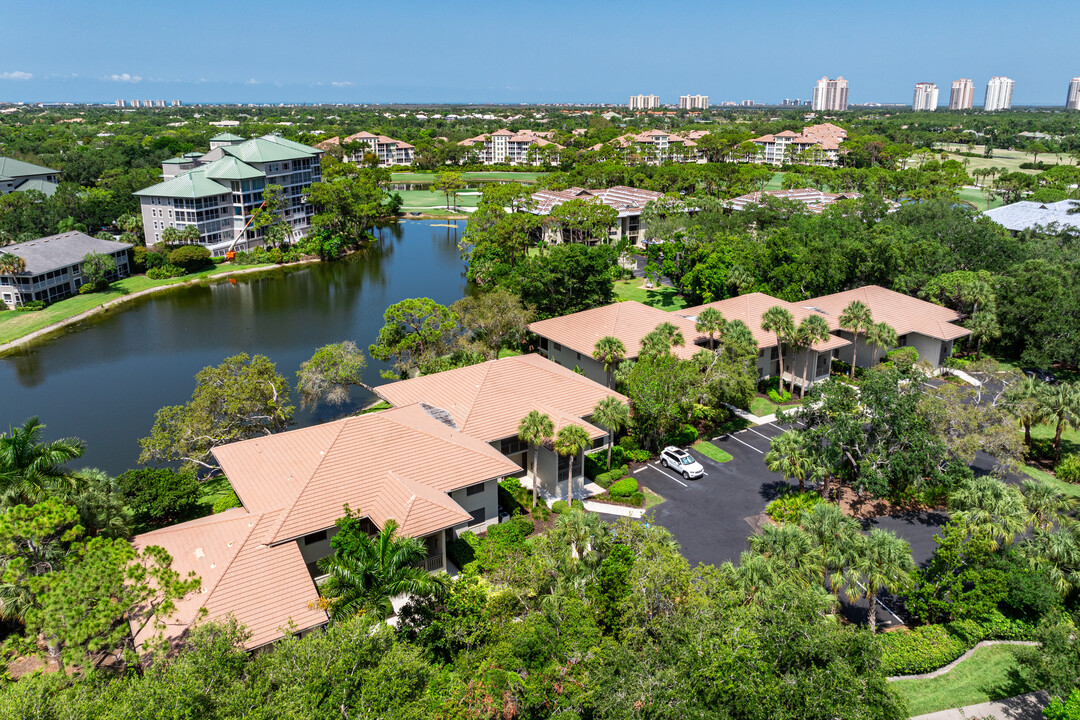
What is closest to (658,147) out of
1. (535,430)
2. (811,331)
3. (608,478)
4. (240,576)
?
(811,331)

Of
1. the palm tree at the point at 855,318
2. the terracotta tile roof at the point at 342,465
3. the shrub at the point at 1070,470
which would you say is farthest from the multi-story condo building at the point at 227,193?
the shrub at the point at 1070,470

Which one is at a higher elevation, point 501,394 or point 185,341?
point 501,394

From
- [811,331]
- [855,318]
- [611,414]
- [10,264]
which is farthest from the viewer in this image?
[10,264]

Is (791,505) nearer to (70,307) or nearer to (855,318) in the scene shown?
(855,318)

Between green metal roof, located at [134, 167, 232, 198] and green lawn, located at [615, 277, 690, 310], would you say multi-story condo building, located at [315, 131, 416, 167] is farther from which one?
green lawn, located at [615, 277, 690, 310]

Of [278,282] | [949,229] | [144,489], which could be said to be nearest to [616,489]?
[144,489]

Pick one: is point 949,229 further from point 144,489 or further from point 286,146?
point 286,146

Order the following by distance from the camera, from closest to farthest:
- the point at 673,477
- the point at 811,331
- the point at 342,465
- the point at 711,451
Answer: the point at 342,465 → the point at 673,477 → the point at 711,451 → the point at 811,331

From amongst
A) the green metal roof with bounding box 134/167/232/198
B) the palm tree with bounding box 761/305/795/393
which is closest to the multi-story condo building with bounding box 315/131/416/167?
the green metal roof with bounding box 134/167/232/198
